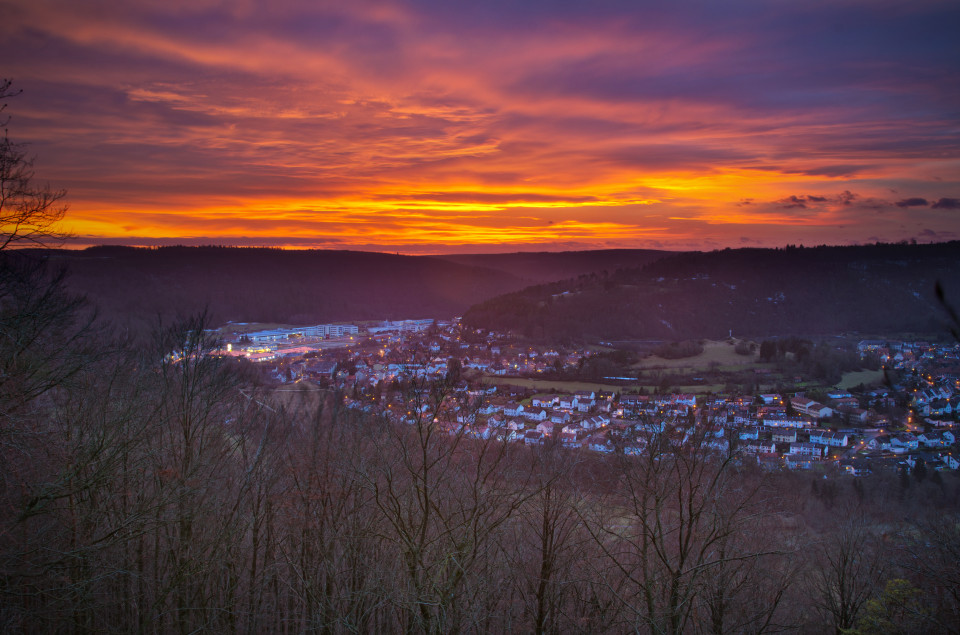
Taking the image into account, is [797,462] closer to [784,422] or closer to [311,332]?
[784,422]

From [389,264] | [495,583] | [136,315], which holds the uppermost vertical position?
[389,264]

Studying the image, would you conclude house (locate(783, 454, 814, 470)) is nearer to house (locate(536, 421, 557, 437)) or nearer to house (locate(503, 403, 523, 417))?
house (locate(536, 421, 557, 437))

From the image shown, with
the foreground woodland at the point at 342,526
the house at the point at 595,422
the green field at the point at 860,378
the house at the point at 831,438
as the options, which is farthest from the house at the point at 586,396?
the green field at the point at 860,378

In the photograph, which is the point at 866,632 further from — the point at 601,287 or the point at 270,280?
the point at 270,280

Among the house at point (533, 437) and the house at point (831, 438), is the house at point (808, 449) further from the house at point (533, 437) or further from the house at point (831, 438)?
the house at point (533, 437)

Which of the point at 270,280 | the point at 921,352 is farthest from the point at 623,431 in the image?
the point at 270,280

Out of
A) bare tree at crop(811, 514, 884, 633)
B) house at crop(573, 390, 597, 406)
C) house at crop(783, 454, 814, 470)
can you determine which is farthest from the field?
bare tree at crop(811, 514, 884, 633)

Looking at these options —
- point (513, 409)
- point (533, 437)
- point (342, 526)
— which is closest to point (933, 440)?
point (513, 409)
